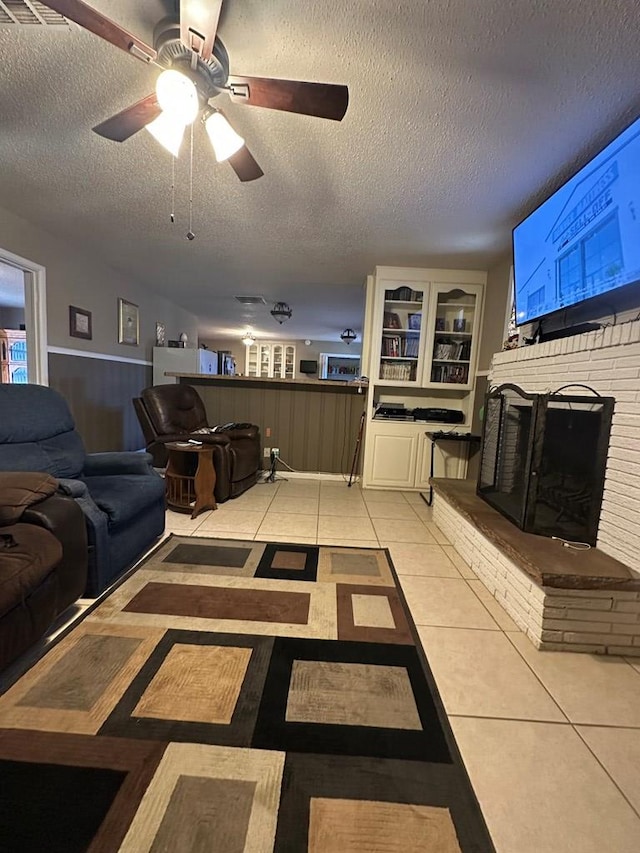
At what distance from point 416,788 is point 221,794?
521 millimetres

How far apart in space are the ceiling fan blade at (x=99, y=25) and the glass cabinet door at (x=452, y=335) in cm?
308

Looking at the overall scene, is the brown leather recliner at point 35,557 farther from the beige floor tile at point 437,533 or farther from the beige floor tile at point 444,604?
the beige floor tile at point 437,533

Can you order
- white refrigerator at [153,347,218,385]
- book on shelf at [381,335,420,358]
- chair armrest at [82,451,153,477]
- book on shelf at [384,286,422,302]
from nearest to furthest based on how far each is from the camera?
chair armrest at [82,451,153,477]
book on shelf at [384,286,422,302]
book on shelf at [381,335,420,358]
white refrigerator at [153,347,218,385]

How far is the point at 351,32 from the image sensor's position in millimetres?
1299

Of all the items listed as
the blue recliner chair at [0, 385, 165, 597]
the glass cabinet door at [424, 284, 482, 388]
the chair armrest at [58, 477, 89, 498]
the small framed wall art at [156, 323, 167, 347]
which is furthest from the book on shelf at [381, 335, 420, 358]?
the small framed wall art at [156, 323, 167, 347]

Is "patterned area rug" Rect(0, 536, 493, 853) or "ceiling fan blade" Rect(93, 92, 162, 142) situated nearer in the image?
"patterned area rug" Rect(0, 536, 493, 853)

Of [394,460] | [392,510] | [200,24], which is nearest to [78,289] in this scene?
[200,24]

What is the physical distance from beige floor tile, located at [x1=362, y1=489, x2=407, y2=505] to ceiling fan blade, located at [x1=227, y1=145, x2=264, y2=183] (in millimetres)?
2777

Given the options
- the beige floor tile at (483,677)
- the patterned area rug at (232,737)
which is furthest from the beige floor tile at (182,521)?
the beige floor tile at (483,677)

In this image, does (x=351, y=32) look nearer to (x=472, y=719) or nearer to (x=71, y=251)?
(x=472, y=719)

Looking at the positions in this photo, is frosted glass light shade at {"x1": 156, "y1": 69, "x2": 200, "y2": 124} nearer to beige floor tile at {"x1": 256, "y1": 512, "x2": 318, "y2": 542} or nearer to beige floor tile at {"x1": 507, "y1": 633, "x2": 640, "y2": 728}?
beige floor tile at {"x1": 256, "y1": 512, "x2": 318, "y2": 542}

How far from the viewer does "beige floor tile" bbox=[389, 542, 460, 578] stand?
6.94ft

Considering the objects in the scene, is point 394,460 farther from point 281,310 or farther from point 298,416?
point 281,310

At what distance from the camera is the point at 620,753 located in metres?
1.08
